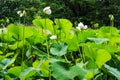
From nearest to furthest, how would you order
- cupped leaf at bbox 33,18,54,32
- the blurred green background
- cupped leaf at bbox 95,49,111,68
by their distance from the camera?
cupped leaf at bbox 95,49,111,68, cupped leaf at bbox 33,18,54,32, the blurred green background

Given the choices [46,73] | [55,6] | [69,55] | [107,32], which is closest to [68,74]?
[46,73]

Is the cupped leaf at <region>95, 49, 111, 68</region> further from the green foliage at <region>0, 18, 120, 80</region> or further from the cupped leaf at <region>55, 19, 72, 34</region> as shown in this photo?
the cupped leaf at <region>55, 19, 72, 34</region>

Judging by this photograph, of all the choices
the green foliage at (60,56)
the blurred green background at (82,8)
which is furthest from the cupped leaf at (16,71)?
the blurred green background at (82,8)

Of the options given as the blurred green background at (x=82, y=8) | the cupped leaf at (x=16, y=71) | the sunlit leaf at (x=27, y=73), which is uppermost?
the sunlit leaf at (x=27, y=73)

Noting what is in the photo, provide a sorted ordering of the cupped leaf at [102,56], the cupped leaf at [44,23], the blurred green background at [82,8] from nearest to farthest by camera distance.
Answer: the cupped leaf at [102,56]
the cupped leaf at [44,23]
the blurred green background at [82,8]

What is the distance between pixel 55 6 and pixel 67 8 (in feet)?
2.16

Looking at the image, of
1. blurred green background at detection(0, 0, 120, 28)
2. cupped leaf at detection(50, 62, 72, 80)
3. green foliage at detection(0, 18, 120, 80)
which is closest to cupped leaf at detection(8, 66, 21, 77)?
green foliage at detection(0, 18, 120, 80)

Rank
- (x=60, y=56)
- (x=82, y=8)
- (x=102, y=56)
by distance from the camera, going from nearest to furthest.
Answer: (x=102, y=56), (x=60, y=56), (x=82, y=8)

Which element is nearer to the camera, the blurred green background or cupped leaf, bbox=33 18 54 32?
cupped leaf, bbox=33 18 54 32

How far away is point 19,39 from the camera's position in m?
1.02

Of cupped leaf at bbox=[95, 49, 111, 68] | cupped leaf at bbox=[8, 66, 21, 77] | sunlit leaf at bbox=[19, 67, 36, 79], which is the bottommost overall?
cupped leaf at bbox=[8, 66, 21, 77]

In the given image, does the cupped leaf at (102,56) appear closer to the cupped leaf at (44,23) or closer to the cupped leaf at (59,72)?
the cupped leaf at (59,72)

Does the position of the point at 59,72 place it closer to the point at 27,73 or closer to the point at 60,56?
the point at 27,73

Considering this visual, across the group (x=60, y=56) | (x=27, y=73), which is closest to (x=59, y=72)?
(x=27, y=73)
